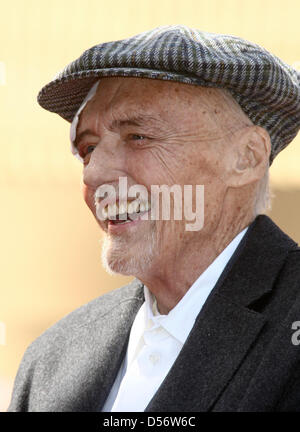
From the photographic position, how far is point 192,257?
2.13 meters

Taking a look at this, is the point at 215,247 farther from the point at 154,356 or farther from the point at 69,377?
the point at 69,377

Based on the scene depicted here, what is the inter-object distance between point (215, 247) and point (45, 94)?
72 cm

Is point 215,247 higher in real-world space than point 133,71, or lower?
lower

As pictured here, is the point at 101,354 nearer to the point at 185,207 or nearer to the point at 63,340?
the point at 63,340

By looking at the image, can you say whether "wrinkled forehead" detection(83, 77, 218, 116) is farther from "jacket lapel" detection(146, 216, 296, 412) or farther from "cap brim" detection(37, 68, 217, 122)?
"jacket lapel" detection(146, 216, 296, 412)

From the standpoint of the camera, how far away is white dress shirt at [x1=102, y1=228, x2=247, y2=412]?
2.01 m

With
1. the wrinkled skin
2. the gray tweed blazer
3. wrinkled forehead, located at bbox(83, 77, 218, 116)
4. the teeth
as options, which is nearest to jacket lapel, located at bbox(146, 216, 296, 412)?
the gray tweed blazer

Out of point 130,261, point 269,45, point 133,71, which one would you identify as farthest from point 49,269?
point 133,71

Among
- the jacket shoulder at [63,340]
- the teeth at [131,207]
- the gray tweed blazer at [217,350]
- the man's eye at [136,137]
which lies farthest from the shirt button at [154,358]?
the man's eye at [136,137]

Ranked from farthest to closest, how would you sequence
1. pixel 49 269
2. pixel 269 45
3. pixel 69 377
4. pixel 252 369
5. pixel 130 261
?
pixel 49 269 < pixel 269 45 < pixel 69 377 < pixel 130 261 < pixel 252 369

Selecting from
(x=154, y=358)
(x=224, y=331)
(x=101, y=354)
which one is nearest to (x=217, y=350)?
(x=224, y=331)

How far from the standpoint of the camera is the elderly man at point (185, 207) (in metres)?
1.92

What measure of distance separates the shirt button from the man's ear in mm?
527
